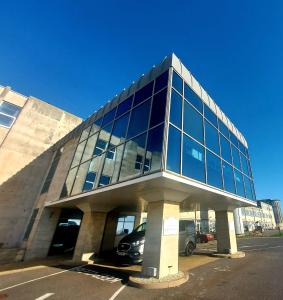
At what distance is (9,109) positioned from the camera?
66.0 feet

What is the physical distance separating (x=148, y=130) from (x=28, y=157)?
16379mm

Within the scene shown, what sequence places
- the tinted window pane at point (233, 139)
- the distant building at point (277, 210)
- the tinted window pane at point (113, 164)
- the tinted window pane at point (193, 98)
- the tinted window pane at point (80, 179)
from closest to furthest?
the tinted window pane at point (113, 164) → the tinted window pane at point (193, 98) → the tinted window pane at point (80, 179) → the tinted window pane at point (233, 139) → the distant building at point (277, 210)

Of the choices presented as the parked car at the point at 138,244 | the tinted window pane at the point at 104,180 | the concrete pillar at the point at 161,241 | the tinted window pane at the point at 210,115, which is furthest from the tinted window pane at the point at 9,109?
the tinted window pane at the point at 210,115

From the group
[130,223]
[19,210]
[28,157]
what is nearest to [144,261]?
[130,223]

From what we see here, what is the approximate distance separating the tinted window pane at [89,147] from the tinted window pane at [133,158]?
14.7ft

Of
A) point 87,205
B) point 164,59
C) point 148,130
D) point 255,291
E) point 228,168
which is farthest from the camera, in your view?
point 87,205

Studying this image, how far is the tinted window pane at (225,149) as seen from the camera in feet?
42.1

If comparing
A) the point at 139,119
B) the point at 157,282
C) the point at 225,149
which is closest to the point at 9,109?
the point at 139,119

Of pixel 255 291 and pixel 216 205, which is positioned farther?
pixel 216 205

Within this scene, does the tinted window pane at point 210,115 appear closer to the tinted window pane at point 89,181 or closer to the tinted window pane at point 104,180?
the tinted window pane at point 104,180

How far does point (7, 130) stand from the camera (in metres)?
19.0

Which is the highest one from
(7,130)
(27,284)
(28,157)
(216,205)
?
(7,130)

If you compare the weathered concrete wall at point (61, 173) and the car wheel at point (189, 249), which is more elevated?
the weathered concrete wall at point (61, 173)

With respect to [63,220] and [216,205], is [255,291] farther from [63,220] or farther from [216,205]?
[63,220]
